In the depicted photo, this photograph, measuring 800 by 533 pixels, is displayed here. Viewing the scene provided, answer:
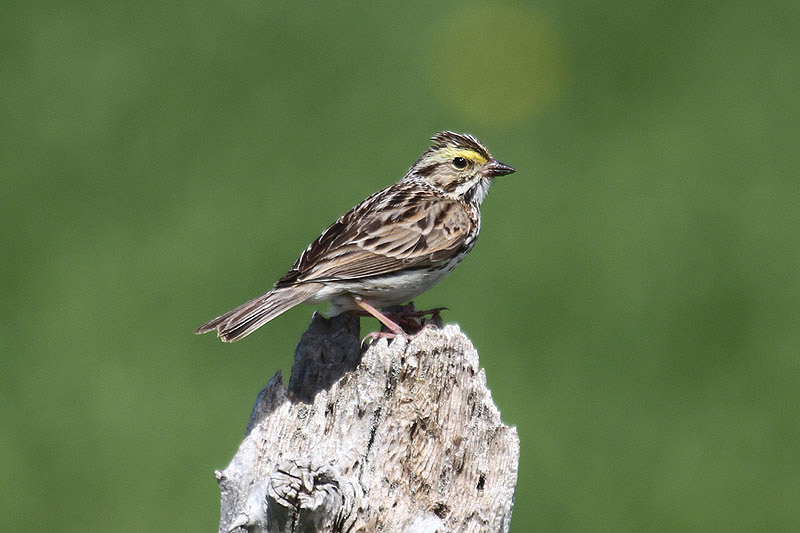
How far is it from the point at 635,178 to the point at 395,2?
3.28 m

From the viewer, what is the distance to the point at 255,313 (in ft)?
20.8

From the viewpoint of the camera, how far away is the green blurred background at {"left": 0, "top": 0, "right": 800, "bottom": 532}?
10297mm

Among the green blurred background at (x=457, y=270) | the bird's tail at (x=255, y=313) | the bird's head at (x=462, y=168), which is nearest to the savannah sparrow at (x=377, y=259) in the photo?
the bird's tail at (x=255, y=313)

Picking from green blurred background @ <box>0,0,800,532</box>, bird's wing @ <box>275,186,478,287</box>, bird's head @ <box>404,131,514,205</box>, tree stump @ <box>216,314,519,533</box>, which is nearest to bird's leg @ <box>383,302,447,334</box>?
bird's wing @ <box>275,186,478,287</box>

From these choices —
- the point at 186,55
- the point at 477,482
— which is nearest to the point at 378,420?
the point at 477,482

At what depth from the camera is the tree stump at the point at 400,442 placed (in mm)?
5129

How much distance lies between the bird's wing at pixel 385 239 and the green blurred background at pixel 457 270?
3082mm

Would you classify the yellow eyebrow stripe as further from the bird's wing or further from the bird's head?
the bird's wing

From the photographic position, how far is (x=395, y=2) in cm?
1377

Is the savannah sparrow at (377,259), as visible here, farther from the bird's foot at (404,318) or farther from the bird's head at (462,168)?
the bird's head at (462,168)

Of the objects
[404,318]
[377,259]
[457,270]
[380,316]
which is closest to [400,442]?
[380,316]

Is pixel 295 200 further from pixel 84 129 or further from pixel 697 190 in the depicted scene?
pixel 697 190

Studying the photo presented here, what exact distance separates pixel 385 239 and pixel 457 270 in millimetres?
4531

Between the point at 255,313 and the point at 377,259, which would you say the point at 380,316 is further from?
the point at 255,313
